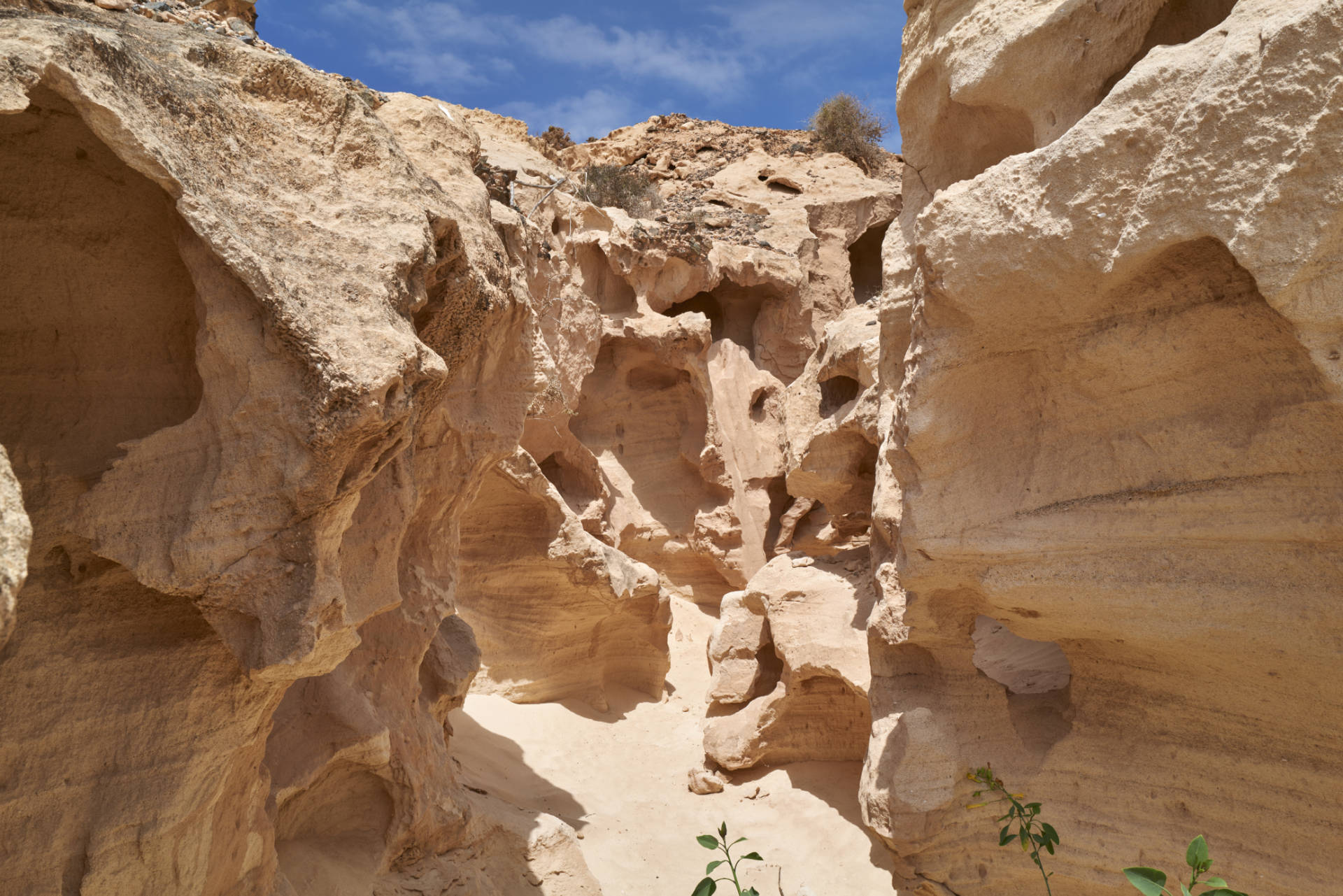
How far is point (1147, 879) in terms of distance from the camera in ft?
4.27

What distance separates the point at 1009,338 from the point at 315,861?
3631mm

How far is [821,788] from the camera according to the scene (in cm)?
566

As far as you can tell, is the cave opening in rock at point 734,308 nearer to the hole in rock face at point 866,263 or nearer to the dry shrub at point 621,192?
the dry shrub at point 621,192

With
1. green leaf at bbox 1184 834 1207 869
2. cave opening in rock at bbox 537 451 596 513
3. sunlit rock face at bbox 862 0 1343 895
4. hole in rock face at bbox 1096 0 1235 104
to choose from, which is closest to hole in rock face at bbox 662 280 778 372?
cave opening in rock at bbox 537 451 596 513

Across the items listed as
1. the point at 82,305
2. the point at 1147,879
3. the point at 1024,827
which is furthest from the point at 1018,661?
the point at 82,305

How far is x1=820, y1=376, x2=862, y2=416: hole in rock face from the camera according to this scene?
21.8ft

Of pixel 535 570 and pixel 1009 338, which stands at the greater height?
pixel 1009 338

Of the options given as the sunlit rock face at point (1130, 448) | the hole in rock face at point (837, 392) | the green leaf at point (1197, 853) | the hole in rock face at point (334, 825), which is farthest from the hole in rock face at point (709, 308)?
the green leaf at point (1197, 853)

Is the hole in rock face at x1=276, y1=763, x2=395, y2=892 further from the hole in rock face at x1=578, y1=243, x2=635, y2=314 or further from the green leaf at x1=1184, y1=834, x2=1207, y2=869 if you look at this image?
the hole in rock face at x1=578, y1=243, x2=635, y2=314

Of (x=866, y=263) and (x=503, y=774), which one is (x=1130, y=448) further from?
(x=866, y=263)

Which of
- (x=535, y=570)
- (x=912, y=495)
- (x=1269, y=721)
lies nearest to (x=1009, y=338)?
(x=912, y=495)

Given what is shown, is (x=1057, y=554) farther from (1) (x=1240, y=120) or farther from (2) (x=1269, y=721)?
(1) (x=1240, y=120)

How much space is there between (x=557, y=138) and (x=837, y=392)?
381 inches

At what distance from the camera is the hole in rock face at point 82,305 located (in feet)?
8.21
